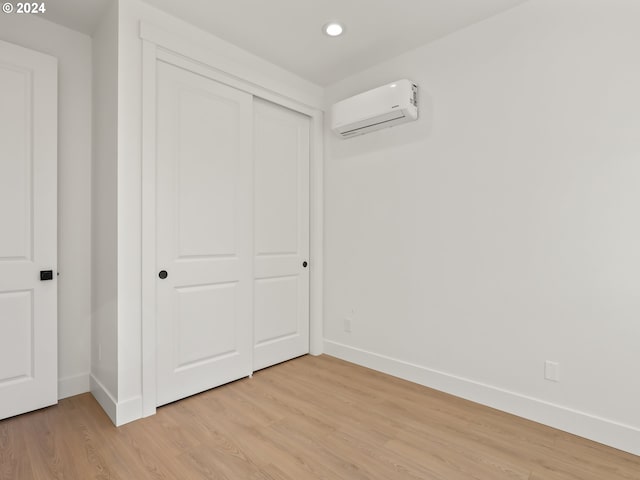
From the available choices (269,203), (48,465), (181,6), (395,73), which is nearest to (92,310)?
(48,465)

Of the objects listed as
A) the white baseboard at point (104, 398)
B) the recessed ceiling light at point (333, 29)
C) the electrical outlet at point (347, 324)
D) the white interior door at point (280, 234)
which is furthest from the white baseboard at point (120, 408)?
the recessed ceiling light at point (333, 29)

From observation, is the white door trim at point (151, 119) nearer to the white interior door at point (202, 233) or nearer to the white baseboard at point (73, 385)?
the white interior door at point (202, 233)

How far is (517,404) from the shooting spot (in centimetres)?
227

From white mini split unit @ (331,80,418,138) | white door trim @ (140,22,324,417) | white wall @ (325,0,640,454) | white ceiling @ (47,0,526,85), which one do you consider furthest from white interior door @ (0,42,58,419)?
white wall @ (325,0,640,454)

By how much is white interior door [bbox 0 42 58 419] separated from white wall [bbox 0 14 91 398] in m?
0.13

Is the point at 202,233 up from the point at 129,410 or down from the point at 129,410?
up

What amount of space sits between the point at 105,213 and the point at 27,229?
1.60 feet

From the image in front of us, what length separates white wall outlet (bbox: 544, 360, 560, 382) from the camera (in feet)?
7.00

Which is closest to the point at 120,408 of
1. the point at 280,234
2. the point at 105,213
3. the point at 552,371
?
the point at 105,213

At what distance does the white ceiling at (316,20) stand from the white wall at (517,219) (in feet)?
0.55

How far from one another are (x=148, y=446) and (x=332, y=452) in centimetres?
102

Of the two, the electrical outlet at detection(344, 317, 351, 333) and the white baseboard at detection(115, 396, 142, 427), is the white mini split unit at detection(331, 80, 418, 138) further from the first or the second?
the white baseboard at detection(115, 396, 142, 427)

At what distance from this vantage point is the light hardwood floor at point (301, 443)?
171 cm

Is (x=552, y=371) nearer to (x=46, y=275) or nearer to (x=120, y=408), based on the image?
(x=120, y=408)
